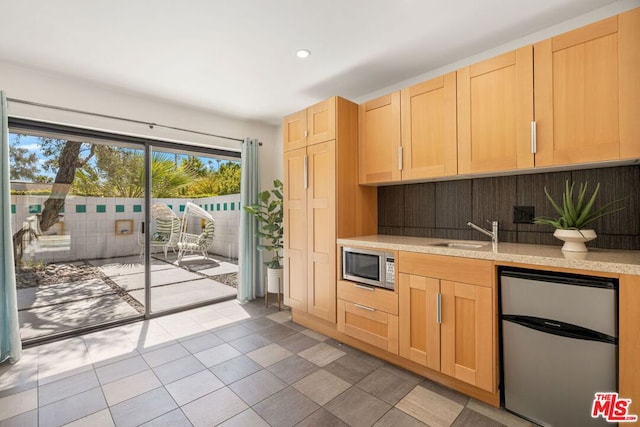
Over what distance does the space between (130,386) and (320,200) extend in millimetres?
2048

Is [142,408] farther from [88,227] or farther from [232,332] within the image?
[88,227]

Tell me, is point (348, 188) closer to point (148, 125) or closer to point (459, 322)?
point (459, 322)

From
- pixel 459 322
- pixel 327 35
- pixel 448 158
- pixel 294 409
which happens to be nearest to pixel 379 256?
pixel 459 322

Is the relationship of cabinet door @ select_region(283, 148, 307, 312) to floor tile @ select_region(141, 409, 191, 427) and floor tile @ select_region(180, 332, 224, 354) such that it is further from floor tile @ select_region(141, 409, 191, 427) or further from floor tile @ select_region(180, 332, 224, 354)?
floor tile @ select_region(141, 409, 191, 427)

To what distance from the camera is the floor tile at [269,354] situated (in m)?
2.37

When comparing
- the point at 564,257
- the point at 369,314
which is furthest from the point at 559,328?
the point at 369,314

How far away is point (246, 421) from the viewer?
169 cm

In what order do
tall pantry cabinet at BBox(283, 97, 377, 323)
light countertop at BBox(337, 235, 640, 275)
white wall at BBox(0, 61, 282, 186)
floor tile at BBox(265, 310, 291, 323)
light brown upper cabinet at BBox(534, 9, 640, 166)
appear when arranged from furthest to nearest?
floor tile at BBox(265, 310, 291, 323), tall pantry cabinet at BBox(283, 97, 377, 323), white wall at BBox(0, 61, 282, 186), light brown upper cabinet at BBox(534, 9, 640, 166), light countertop at BBox(337, 235, 640, 275)

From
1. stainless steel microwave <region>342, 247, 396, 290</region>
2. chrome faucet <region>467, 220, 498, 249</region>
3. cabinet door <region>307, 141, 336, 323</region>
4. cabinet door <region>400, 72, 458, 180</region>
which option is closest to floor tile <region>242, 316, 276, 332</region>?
cabinet door <region>307, 141, 336, 323</region>

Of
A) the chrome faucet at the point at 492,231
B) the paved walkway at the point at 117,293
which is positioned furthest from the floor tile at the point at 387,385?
the paved walkway at the point at 117,293

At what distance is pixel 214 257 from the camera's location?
4148 millimetres

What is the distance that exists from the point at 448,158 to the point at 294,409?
2.04 meters

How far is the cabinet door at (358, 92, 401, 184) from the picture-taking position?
2.56 meters

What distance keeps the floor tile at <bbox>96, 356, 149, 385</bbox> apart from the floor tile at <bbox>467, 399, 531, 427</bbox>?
2.37m
